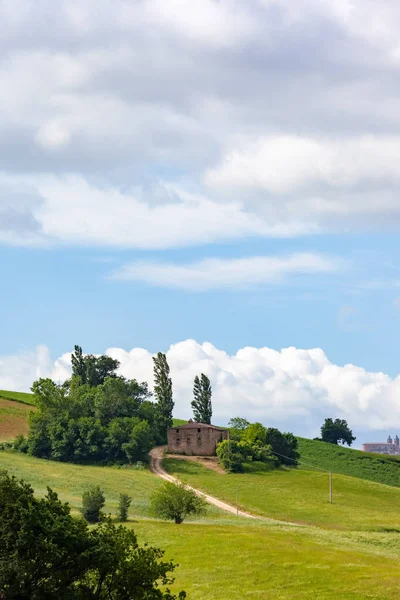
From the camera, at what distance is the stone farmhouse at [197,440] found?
162m

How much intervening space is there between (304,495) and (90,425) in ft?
135

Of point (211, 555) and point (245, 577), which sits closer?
point (245, 577)

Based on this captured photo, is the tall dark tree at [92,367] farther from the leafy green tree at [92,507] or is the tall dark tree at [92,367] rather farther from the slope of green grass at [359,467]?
the leafy green tree at [92,507]

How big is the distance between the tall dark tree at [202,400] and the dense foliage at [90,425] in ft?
51.8

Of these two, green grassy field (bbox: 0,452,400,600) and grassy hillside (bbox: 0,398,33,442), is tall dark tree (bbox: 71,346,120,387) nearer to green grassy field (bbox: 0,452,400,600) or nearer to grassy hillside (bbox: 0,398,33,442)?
grassy hillside (bbox: 0,398,33,442)

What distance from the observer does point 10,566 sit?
39.8 metres

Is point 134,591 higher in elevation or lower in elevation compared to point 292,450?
lower

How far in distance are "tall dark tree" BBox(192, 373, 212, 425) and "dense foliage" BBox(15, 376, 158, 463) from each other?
622 inches

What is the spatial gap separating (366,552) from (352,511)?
4769 centimetres

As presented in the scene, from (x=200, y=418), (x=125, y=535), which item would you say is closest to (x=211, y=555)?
(x=125, y=535)

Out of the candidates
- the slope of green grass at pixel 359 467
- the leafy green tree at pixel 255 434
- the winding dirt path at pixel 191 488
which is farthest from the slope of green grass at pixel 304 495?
the slope of green grass at pixel 359 467

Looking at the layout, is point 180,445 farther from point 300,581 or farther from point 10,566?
point 10,566

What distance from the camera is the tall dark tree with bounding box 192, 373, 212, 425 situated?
183375 mm

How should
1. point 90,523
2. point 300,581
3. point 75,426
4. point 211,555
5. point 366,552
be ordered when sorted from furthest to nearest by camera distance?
1. point 75,426
2. point 90,523
3. point 366,552
4. point 211,555
5. point 300,581
